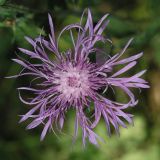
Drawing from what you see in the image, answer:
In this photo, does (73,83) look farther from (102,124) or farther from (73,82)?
(102,124)

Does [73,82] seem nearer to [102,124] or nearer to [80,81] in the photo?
[80,81]

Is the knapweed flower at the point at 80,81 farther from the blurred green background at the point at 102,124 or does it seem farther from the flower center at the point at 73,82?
the blurred green background at the point at 102,124

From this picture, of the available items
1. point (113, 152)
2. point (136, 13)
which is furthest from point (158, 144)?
point (136, 13)

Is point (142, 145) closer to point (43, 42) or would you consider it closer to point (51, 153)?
point (51, 153)

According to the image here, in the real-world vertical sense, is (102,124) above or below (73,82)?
below

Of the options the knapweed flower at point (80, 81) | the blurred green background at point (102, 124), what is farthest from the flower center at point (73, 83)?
the blurred green background at point (102, 124)

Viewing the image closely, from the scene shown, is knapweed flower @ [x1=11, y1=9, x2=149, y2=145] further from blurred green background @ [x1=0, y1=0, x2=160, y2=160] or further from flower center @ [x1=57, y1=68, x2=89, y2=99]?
blurred green background @ [x1=0, y1=0, x2=160, y2=160]

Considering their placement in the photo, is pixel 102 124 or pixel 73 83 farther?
pixel 102 124

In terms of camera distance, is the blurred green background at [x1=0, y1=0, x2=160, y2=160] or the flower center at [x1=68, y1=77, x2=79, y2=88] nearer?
the flower center at [x1=68, y1=77, x2=79, y2=88]

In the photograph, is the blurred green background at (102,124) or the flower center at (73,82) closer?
the flower center at (73,82)

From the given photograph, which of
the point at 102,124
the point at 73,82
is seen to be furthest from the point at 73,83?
the point at 102,124

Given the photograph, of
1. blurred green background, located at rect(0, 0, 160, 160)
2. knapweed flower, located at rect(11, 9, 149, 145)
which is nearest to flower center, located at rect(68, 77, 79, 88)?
knapweed flower, located at rect(11, 9, 149, 145)
